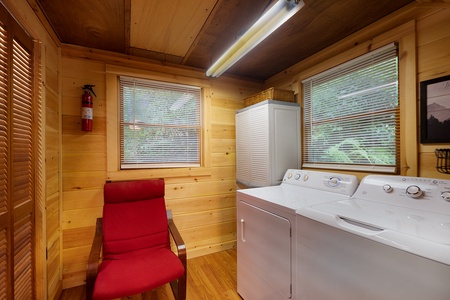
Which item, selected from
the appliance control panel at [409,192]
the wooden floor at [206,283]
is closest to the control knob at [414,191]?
the appliance control panel at [409,192]

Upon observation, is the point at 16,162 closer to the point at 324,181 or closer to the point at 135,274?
the point at 135,274

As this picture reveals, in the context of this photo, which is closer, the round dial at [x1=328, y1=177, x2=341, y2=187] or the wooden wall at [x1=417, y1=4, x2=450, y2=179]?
the wooden wall at [x1=417, y1=4, x2=450, y2=179]

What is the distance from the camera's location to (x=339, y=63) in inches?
77.1

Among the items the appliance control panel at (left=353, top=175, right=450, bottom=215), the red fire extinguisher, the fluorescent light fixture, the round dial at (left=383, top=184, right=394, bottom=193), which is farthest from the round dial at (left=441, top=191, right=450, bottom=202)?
the red fire extinguisher

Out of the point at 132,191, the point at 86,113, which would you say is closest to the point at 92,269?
the point at 132,191

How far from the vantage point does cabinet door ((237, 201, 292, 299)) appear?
4.44 feet

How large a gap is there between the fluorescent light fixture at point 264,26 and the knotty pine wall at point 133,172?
80 centimetres

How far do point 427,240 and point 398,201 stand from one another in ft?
1.83

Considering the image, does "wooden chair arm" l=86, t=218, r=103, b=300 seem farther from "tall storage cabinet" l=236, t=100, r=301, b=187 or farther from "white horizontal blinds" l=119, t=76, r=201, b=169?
"tall storage cabinet" l=236, t=100, r=301, b=187

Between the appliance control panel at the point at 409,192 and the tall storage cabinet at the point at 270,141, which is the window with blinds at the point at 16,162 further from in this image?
the appliance control panel at the point at 409,192

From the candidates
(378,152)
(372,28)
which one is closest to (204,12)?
(372,28)

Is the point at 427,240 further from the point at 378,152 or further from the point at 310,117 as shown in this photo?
the point at 310,117

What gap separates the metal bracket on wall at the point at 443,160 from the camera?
1.30 meters

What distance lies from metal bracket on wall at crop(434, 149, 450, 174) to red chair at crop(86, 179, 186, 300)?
1943mm
